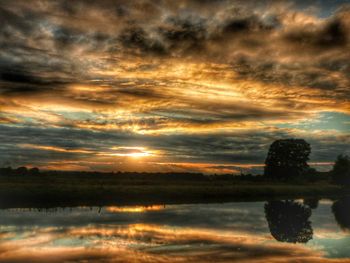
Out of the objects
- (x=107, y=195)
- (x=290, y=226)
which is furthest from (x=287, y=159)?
(x=290, y=226)

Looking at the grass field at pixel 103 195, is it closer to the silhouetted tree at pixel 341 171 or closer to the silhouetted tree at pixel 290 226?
the silhouetted tree at pixel 290 226

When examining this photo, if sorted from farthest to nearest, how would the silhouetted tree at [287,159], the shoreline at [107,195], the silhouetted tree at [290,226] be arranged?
1. the silhouetted tree at [287,159]
2. the shoreline at [107,195]
3. the silhouetted tree at [290,226]

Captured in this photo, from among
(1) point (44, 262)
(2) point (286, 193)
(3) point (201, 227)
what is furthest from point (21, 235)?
(2) point (286, 193)

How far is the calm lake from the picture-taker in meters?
21.5

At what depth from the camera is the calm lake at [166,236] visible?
70.4ft

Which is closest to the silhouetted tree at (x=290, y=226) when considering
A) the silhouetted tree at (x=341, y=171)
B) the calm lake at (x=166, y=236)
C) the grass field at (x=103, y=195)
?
the calm lake at (x=166, y=236)

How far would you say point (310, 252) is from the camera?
23.3 m

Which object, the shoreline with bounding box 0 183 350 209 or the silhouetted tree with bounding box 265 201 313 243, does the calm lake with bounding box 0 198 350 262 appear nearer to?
the silhouetted tree with bounding box 265 201 313 243

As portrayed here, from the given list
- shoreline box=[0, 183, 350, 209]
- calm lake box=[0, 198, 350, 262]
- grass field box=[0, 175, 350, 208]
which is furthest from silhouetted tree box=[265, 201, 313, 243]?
grass field box=[0, 175, 350, 208]

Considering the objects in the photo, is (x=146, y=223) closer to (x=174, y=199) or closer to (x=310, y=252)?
(x=310, y=252)

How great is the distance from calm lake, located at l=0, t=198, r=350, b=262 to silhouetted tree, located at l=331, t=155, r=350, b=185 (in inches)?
3002

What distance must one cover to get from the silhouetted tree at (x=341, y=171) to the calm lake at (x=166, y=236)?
76241 mm

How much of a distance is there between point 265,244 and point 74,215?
1979 cm

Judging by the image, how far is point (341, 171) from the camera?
114062 millimetres
